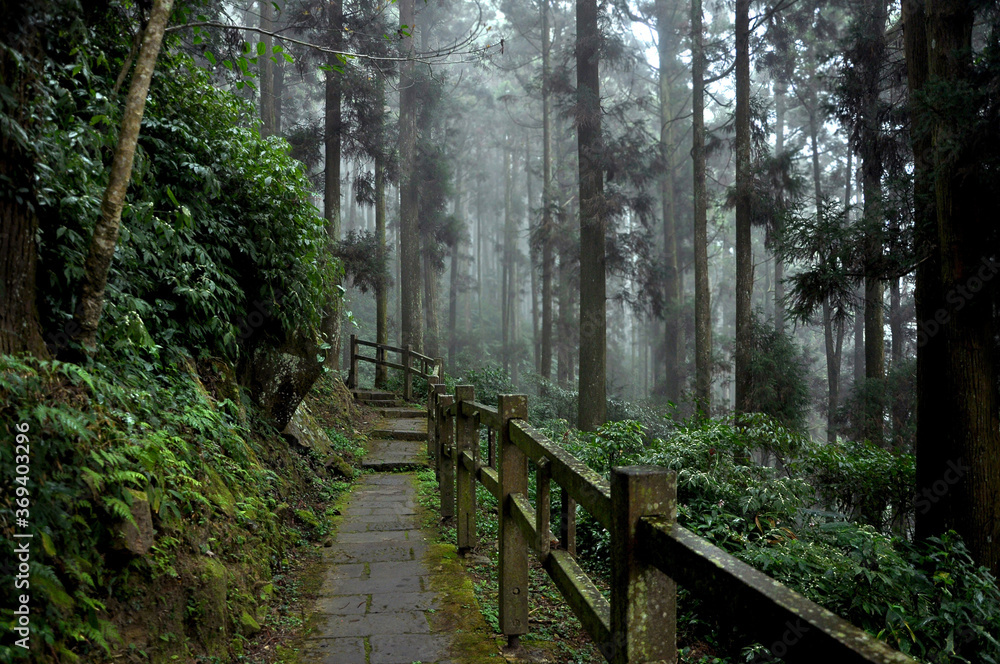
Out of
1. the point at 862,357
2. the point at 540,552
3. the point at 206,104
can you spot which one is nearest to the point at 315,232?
the point at 206,104

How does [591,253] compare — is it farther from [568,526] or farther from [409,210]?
[568,526]

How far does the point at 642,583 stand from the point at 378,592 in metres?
3.07

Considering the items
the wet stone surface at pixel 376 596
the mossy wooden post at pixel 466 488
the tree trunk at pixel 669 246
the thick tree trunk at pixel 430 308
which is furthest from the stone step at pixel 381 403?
the tree trunk at pixel 669 246

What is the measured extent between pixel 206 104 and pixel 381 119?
30.9 feet

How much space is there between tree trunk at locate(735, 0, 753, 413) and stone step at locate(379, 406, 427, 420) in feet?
24.0

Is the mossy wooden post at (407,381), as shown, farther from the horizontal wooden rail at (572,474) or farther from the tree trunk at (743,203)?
the horizontal wooden rail at (572,474)

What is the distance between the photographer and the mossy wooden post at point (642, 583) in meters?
1.93

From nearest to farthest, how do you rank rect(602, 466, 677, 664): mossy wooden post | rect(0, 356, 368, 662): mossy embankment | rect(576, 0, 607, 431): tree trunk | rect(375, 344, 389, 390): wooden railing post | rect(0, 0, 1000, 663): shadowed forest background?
1. rect(602, 466, 677, 664): mossy wooden post
2. rect(0, 356, 368, 662): mossy embankment
3. rect(0, 0, 1000, 663): shadowed forest background
4. rect(576, 0, 607, 431): tree trunk
5. rect(375, 344, 389, 390): wooden railing post

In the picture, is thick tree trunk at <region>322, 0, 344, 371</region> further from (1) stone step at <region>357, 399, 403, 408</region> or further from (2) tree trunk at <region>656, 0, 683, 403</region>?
(2) tree trunk at <region>656, 0, 683, 403</region>

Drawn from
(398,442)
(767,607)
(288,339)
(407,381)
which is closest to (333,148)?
(407,381)

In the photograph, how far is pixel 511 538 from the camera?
3.78 meters

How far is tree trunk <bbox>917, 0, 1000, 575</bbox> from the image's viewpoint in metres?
6.52

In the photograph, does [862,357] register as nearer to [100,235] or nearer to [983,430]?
[983,430]

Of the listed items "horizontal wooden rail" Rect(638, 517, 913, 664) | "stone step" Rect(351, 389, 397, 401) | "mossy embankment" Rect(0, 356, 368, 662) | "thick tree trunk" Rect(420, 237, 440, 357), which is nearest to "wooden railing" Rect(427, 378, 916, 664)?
"horizontal wooden rail" Rect(638, 517, 913, 664)
